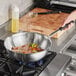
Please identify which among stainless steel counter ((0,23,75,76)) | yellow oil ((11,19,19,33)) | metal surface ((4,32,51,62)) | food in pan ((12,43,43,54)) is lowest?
stainless steel counter ((0,23,75,76))

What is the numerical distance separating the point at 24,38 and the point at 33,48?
12 cm

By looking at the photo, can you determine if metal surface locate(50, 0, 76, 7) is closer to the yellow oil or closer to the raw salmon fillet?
the raw salmon fillet

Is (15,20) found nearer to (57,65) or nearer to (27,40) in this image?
(27,40)

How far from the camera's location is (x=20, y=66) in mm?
1257

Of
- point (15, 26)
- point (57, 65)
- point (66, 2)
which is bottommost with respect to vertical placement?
point (57, 65)

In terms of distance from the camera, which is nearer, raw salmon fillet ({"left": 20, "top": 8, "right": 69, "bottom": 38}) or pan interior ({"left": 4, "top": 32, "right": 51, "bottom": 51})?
pan interior ({"left": 4, "top": 32, "right": 51, "bottom": 51})

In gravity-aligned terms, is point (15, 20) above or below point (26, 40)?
above

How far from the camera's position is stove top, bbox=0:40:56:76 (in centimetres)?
120

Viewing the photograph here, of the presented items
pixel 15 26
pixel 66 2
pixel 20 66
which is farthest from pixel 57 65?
pixel 66 2

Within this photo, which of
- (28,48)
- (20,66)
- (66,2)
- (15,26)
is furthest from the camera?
(66,2)

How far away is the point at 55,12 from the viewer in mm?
1920

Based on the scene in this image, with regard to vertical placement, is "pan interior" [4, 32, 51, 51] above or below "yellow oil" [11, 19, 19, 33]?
below

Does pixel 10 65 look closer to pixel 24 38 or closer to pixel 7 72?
pixel 7 72

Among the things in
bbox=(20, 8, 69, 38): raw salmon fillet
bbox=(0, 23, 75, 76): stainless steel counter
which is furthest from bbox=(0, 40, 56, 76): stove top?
bbox=(20, 8, 69, 38): raw salmon fillet
